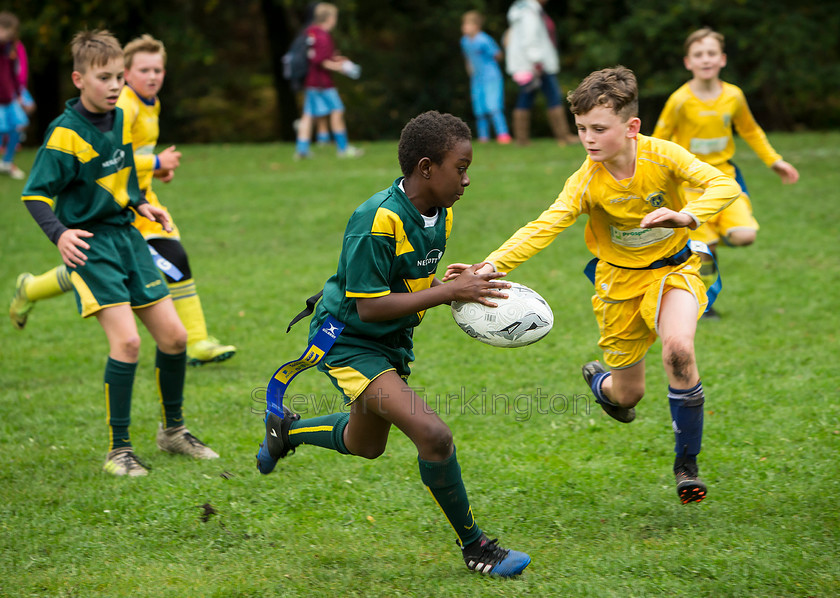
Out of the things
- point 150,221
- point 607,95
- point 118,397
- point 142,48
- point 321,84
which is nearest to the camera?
point 607,95

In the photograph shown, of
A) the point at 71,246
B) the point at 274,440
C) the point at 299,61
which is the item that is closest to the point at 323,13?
the point at 299,61

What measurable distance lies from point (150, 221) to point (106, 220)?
1.14 m

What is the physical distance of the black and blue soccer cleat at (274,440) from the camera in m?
4.16

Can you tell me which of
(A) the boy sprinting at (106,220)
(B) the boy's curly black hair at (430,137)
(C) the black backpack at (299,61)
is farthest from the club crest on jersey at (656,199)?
(C) the black backpack at (299,61)

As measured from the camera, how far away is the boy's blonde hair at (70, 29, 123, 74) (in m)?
4.44

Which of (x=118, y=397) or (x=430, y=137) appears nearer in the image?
(x=430, y=137)

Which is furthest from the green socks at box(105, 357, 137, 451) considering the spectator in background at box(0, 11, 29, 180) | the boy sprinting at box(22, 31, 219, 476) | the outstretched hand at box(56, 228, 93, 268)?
the spectator in background at box(0, 11, 29, 180)

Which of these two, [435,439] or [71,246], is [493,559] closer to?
[435,439]

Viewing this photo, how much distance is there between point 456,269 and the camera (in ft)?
11.8

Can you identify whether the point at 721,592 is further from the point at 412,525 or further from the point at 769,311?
the point at 769,311

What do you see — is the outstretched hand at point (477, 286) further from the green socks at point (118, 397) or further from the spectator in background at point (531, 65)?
the spectator in background at point (531, 65)

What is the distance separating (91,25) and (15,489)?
1624cm

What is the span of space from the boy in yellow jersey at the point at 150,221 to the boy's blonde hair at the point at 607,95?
7.85 ft

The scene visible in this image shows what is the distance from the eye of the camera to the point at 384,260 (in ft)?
11.1
